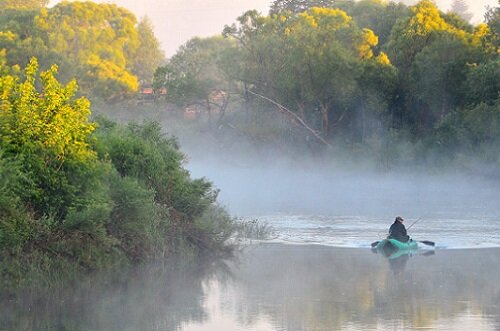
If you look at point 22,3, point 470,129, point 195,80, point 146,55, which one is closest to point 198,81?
point 195,80

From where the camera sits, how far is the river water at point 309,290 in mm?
20156

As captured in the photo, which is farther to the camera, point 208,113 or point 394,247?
point 208,113

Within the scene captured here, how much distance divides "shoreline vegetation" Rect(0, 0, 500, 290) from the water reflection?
0.89 metres

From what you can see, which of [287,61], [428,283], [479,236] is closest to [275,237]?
[479,236]

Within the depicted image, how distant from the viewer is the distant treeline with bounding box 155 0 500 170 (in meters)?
64.1

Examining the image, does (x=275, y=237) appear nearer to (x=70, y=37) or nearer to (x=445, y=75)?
(x=445, y=75)

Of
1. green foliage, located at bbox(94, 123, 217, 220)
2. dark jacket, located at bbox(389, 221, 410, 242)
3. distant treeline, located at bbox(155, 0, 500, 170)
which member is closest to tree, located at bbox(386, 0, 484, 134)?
distant treeline, located at bbox(155, 0, 500, 170)

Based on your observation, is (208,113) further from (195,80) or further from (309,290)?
(309,290)

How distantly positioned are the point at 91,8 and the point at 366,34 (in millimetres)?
31947

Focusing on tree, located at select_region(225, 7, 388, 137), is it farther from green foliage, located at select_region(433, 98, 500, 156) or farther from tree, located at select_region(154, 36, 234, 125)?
green foliage, located at select_region(433, 98, 500, 156)

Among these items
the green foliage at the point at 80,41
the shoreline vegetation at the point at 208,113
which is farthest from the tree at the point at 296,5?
the green foliage at the point at 80,41

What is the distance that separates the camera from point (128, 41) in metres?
104

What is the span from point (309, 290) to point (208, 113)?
5481cm

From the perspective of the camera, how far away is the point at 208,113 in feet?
257
